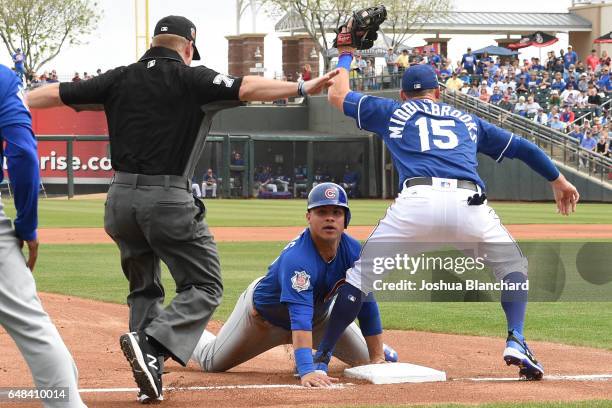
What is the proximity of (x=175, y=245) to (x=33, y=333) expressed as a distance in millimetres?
1289

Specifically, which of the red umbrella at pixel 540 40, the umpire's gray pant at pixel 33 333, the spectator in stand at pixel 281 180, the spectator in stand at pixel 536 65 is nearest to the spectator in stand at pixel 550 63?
the spectator in stand at pixel 536 65

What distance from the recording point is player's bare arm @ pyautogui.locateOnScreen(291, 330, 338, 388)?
596 cm

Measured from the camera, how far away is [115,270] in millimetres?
13969

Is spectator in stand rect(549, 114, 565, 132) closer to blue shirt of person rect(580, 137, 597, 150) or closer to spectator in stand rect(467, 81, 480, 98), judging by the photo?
blue shirt of person rect(580, 137, 597, 150)

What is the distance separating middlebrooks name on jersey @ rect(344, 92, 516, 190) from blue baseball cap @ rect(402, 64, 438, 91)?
3.6 inches

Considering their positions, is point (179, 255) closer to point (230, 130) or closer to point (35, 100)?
point (35, 100)

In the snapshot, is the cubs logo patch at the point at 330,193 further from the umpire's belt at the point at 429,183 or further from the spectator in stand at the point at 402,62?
the spectator in stand at the point at 402,62

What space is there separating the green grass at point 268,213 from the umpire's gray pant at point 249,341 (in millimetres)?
16378

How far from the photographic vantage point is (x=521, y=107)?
114 feet

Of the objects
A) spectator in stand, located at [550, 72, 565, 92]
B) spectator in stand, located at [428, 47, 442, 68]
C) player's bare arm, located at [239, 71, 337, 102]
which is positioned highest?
spectator in stand, located at [428, 47, 442, 68]

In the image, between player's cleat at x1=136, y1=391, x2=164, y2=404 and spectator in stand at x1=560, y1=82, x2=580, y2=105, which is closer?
player's cleat at x1=136, y1=391, x2=164, y2=404

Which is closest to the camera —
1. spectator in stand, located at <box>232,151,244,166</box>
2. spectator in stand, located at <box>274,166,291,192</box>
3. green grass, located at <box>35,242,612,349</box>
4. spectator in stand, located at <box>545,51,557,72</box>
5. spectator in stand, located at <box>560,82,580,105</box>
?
green grass, located at <box>35,242,612,349</box>

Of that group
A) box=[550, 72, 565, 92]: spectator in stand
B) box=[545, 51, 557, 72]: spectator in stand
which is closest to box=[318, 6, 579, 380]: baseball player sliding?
box=[550, 72, 565, 92]: spectator in stand

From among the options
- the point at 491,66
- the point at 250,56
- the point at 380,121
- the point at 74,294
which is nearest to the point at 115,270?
the point at 74,294
